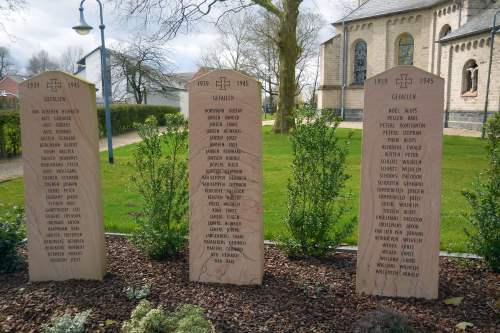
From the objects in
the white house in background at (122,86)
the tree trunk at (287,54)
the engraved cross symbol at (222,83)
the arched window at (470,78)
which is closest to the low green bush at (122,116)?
the tree trunk at (287,54)

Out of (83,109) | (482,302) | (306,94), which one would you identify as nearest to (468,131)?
(482,302)

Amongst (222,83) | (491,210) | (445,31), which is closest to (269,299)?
(222,83)

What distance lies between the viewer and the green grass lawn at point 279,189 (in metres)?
6.73

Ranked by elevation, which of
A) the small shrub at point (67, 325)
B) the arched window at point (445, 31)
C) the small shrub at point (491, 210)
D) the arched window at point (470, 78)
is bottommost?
the small shrub at point (67, 325)

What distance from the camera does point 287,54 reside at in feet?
72.4

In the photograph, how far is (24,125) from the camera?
4.47m

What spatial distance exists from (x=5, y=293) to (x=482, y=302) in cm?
468

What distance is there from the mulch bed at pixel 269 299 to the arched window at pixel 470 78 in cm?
2412

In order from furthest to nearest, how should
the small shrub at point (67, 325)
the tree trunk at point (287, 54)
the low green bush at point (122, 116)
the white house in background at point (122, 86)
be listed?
the white house in background at point (122, 86), the low green bush at point (122, 116), the tree trunk at point (287, 54), the small shrub at point (67, 325)

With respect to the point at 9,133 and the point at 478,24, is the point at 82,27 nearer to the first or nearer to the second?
the point at 9,133

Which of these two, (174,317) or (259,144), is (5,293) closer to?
(174,317)

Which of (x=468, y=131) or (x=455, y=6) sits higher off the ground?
(x=455, y=6)

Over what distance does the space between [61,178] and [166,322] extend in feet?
6.75

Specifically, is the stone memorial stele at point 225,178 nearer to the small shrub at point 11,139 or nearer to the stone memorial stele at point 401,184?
the stone memorial stele at point 401,184
